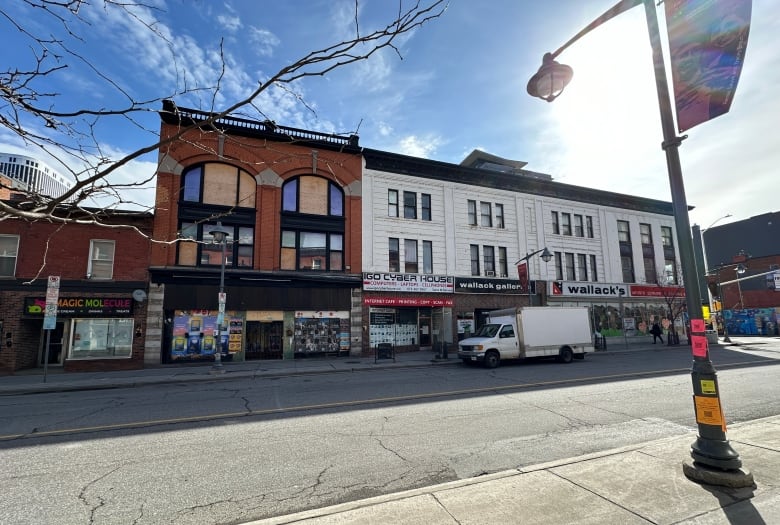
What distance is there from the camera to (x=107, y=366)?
17.5m

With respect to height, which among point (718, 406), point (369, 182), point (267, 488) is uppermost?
point (369, 182)

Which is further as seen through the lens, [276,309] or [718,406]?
[276,309]

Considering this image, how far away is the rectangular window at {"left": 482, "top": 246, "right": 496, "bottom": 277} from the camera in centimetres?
2706

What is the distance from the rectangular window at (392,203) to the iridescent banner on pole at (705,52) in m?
20.1

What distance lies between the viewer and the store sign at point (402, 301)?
2299 cm

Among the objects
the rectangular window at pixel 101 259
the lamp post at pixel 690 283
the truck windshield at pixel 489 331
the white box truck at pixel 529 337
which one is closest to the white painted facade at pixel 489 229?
the truck windshield at pixel 489 331

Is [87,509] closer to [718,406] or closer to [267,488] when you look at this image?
[267,488]

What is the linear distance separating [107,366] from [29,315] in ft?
13.4

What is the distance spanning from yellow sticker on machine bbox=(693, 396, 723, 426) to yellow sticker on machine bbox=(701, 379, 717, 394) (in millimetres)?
81

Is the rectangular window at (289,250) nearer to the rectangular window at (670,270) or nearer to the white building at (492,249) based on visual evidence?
the white building at (492,249)

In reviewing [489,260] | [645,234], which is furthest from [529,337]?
[645,234]

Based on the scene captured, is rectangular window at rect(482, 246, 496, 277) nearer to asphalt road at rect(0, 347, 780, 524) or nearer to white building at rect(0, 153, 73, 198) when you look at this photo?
asphalt road at rect(0, 347, 780, 524)

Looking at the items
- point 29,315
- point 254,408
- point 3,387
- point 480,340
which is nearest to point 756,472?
point 254,408

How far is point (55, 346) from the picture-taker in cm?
1870
